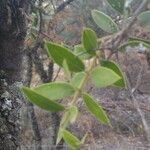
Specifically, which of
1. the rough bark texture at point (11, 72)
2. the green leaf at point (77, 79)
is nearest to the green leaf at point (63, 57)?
the green leaf at point (77, 79)

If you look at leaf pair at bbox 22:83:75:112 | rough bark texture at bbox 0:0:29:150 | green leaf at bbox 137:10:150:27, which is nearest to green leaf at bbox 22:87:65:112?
leaf pair at bbox 22:83:75:112

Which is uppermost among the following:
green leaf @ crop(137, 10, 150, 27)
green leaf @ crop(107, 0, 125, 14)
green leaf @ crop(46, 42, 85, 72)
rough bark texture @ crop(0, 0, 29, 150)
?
green leaf @ crop(107, 0, 125, 14)

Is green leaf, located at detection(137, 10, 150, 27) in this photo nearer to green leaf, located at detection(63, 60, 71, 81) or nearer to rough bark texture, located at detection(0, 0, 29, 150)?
green leaf, located at detection(63, 60, 71, 81)

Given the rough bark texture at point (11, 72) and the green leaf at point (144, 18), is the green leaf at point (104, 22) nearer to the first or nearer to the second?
the green leaf at point (144, 18)

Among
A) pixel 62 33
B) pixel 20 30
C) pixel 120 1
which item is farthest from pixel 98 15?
pixel 62 33

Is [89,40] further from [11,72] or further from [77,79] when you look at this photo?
[11,72]

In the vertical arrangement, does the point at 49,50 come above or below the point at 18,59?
above

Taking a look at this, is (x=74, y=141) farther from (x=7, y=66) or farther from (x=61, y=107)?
(x=7, y=66)

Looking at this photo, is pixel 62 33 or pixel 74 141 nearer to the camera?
pixel 74 141
